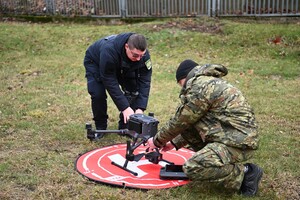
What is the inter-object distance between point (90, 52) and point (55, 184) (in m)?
A: 1.99

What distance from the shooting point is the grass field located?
4.33m

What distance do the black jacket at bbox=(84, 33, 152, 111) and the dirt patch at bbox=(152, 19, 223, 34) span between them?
6.99 meters

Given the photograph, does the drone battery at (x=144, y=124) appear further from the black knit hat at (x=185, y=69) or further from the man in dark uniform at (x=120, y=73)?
the man in dark uniform at (x=120, y=73)

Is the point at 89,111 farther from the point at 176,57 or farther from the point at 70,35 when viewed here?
the point at 70,35

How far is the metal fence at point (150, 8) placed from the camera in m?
13.1

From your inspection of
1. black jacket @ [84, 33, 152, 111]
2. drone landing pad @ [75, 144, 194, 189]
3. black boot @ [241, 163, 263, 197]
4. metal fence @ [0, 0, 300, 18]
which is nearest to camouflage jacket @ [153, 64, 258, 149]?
black boot @ [241, 163, 263, 197]

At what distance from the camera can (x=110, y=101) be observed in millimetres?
7633

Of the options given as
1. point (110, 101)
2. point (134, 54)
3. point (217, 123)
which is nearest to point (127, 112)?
point (134, 54)

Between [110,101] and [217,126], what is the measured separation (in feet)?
12.6

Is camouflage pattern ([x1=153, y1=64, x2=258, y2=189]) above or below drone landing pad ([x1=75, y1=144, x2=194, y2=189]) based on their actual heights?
above

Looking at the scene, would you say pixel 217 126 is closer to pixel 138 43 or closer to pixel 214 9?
pixel 138 43

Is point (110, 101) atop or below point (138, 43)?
below

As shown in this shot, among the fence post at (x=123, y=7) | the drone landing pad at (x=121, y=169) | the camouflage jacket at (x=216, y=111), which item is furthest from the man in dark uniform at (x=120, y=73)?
the fence post at (x=123, y=7)

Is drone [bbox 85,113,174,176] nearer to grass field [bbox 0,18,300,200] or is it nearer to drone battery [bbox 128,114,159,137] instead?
drone battery [bbox 128,114,159,137]
